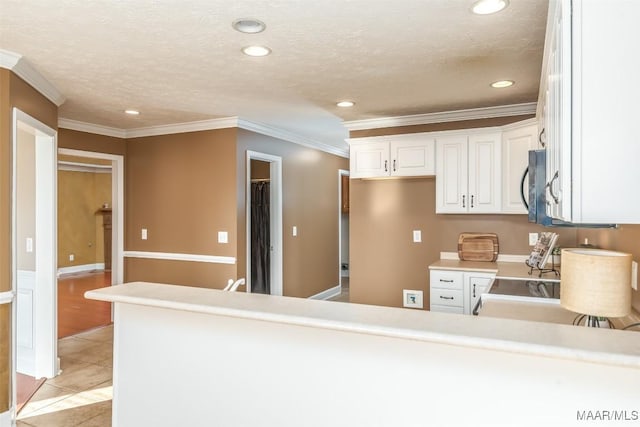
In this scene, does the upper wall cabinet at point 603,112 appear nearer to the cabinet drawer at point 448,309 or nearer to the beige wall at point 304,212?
the cabinet drawer at point 448,309

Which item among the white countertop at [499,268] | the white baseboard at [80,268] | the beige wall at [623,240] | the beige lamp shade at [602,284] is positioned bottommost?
the white baseboard at [80,268]

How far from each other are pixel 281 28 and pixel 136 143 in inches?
144

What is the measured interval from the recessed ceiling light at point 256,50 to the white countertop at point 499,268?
7.72ft

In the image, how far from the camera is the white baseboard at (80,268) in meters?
8.96

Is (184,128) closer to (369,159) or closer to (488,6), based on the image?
(369,159)

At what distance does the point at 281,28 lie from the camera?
231cm

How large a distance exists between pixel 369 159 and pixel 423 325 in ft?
10.8

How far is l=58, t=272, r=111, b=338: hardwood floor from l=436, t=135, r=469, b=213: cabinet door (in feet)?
14.0

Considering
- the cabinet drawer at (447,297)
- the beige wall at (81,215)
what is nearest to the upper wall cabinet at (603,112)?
the cabinet drawer at (447,297)

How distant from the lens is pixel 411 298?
4508mm

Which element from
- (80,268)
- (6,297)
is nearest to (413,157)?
(6,297)

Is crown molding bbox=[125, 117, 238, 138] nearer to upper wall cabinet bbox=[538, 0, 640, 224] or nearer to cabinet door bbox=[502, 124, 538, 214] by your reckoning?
cabinet door bbox=[502, 124, 538, 214]

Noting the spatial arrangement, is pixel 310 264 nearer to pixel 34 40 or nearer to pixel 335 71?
pixel 335 71

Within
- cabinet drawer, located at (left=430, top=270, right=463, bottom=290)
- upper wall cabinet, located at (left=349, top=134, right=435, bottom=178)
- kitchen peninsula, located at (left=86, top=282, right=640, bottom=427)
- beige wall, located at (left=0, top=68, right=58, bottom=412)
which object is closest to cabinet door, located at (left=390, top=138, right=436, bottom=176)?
upper wall cabinet, located at (left=349, top=134, right=435, bottom=178)
